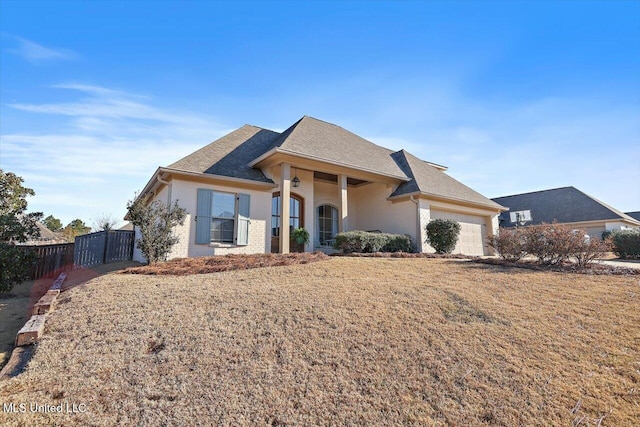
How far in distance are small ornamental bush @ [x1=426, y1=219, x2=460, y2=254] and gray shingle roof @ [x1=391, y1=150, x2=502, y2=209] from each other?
65.0 inches

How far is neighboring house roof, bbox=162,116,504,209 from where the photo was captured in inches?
449

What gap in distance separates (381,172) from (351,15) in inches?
250

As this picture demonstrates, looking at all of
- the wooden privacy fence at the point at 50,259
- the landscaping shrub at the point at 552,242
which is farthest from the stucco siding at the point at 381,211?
the wooden privacy fence at the point at 50,259

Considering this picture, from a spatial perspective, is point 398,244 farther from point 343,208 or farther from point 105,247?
point 105,247

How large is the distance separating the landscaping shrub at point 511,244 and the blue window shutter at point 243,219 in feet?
27.1

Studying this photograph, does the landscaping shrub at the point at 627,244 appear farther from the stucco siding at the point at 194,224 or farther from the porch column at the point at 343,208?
the stucco siding at the point at 194,224

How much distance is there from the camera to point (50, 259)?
11188 mm

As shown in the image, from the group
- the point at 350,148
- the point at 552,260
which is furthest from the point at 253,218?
the point at 552,260

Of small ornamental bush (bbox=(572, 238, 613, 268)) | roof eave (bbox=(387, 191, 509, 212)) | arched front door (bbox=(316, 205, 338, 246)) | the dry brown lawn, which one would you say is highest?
roof eave (bbox=(387, 191, 509, 212))

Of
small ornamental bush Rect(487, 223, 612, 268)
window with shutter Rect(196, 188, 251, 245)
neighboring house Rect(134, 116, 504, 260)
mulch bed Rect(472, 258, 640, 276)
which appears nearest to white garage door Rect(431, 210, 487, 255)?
neighboring house Rect(134, 116, 504, 260)

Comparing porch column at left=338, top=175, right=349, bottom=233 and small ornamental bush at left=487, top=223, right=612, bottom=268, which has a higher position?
porch column at left=338, top=175, right=349, bottom=233

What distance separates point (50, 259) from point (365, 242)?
11.2m

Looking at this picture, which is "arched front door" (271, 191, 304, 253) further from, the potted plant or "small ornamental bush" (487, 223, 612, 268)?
"small ornamental bush" (487, 223, 612, 268)

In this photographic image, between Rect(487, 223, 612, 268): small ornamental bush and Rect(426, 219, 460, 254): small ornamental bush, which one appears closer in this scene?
Rect(487, 223, 612, 268): small ornamental bush
